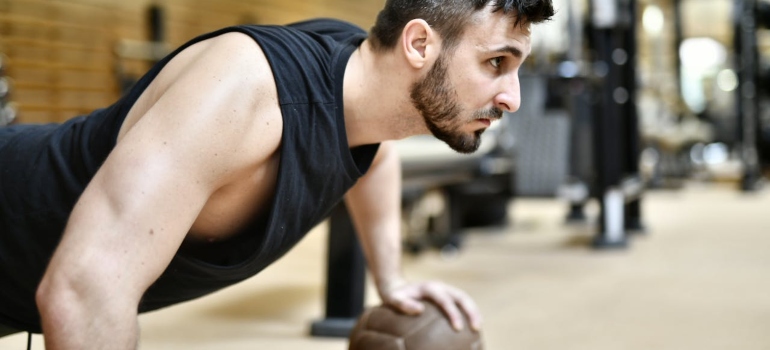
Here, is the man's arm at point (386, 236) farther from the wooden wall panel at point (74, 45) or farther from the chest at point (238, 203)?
the wooden wall panel at point (74, 45)

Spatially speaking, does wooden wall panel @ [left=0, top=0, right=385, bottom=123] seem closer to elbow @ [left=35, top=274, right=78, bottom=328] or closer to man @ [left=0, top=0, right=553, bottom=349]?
man @ [left=0, top=0, right=553, bottom=349]

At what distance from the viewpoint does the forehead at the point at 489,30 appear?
3.41 ft

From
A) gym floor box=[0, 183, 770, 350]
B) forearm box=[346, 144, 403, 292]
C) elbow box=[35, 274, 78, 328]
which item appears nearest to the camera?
elbow box=[35, 274, 78, 328]

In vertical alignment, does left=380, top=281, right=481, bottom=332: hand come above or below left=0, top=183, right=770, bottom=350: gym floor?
above

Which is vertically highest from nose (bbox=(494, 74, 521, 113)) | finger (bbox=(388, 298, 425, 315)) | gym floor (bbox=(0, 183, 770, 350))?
nose (bbox=(494, 74, 521, 113))

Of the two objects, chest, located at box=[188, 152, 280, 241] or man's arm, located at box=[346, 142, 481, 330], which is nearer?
chest, located at box=[188, 152, 280, 241]

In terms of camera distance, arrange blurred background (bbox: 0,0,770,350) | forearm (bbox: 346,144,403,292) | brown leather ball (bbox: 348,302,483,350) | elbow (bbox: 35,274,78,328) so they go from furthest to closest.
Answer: blurred background (bbox: 0,0,770,350) < forearm (bbox: 346,144,403,292) < brown leather ball (bbox: 348,302,483,350) < elbow (bbox: 35,274,78,328)

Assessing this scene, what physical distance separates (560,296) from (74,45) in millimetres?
3511

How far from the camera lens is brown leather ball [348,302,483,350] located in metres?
1.36

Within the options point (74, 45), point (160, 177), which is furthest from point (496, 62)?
point (74, 45)

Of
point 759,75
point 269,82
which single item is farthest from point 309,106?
point 759,75

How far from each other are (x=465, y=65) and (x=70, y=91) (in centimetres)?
435

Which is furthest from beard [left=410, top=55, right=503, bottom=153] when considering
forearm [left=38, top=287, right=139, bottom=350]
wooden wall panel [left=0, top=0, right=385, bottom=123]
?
wooden wall panel [left=0, top=0, right=385, bottom=123]

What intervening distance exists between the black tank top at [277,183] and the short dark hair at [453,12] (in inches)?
4.3
